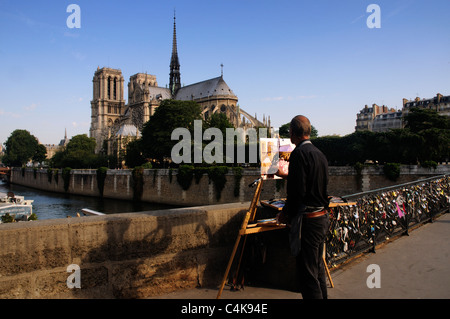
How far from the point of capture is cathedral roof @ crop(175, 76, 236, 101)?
7744 cm

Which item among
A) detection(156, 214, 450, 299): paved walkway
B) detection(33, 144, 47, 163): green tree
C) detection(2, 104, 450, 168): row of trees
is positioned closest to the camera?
detection(156, 214, 450, 299): paved walkway

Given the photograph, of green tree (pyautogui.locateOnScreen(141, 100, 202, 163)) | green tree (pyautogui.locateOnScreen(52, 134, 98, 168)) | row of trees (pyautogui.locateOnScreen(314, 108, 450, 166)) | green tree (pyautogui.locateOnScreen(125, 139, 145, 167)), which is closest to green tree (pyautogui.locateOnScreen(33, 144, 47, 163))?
green tree (pyautogui.locateOnScreen(52, 134, 98, 168))

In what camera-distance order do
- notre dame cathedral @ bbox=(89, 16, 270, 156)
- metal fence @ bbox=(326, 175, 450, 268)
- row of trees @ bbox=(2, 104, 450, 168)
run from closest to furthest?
metal fence @ bbox=(326, 175, 450, 268) < row of trees @ bbox=(2, 104, 450, 168) < notre dame cathedral @ bbox=(89, 16, 270, 156)

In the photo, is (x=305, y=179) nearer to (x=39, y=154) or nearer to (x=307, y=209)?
(x=307, y=209)

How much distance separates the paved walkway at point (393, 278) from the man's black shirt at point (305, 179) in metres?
1.25

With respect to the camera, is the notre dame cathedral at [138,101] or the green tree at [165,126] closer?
the green tree at [165,126]

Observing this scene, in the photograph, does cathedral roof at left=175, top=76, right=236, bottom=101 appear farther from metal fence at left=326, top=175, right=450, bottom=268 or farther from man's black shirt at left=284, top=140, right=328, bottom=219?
man's black shirt at left=284, top=140, right=328, bottom=219

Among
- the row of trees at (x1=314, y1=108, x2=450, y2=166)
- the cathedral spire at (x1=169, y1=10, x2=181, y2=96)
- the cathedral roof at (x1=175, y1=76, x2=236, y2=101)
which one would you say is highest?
the cathedral spire at (x1=169, y1=10, x2=181, y2=96)

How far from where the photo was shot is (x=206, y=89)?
80.5m

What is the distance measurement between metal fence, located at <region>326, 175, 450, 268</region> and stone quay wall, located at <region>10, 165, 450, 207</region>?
18.6 meters

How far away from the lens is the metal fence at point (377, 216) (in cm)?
497

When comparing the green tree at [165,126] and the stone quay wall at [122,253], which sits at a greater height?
the green tree at [165,126]

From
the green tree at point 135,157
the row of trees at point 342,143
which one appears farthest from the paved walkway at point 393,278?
the green tree at point 135,157

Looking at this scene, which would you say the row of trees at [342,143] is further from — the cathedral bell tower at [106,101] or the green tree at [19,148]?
the cathedral bell tower at [106,101]
